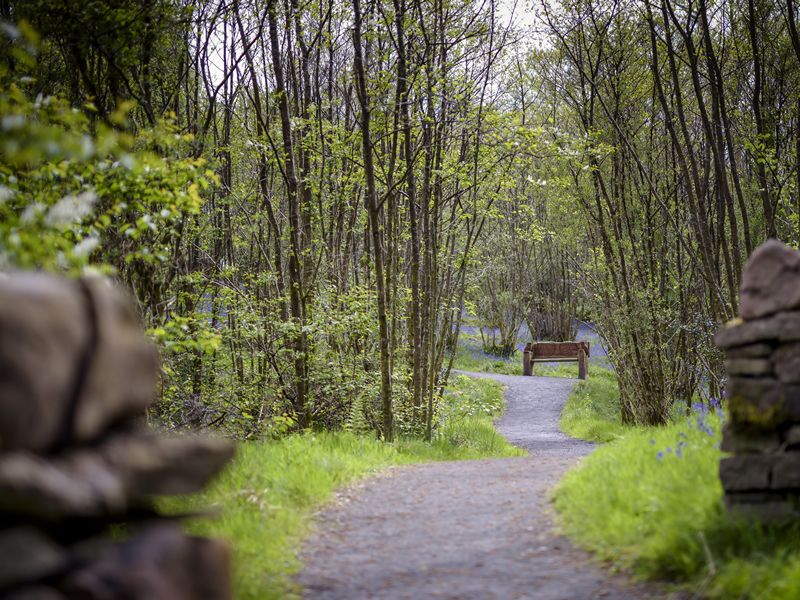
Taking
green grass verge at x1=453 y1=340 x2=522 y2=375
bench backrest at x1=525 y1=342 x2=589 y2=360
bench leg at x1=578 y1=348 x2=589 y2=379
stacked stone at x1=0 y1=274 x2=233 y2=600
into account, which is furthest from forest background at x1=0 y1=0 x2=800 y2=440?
green grass verge at x1=453 y1=340 x2=522 y2=375

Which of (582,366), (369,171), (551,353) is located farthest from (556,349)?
(369,171)

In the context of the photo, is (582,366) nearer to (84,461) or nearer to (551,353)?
(551,353)

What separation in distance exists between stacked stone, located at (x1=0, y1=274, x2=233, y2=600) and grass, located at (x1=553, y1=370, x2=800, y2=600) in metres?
2.71

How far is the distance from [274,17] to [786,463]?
30.6ft

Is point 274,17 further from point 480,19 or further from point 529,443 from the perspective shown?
point 529,443

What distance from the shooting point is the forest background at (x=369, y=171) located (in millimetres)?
7930

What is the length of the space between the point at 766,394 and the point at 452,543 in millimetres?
2432

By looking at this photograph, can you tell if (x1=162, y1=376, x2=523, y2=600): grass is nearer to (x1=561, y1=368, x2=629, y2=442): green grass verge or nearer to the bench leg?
(x1=561, y1=368, x2=629, y2=442): green grass verge

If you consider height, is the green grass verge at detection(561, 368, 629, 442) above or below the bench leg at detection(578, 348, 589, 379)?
below

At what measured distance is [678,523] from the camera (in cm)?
469

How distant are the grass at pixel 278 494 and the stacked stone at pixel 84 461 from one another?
1022mm

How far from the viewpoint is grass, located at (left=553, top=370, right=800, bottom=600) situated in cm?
399

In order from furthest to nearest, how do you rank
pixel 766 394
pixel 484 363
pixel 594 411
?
pixel 484 363 < pixel 594 411 < pixel 766 394

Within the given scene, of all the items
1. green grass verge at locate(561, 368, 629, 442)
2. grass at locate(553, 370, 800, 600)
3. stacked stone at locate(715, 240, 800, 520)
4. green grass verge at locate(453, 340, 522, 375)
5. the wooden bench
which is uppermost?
stacked stone at locate(715, 240, 800, 520)
